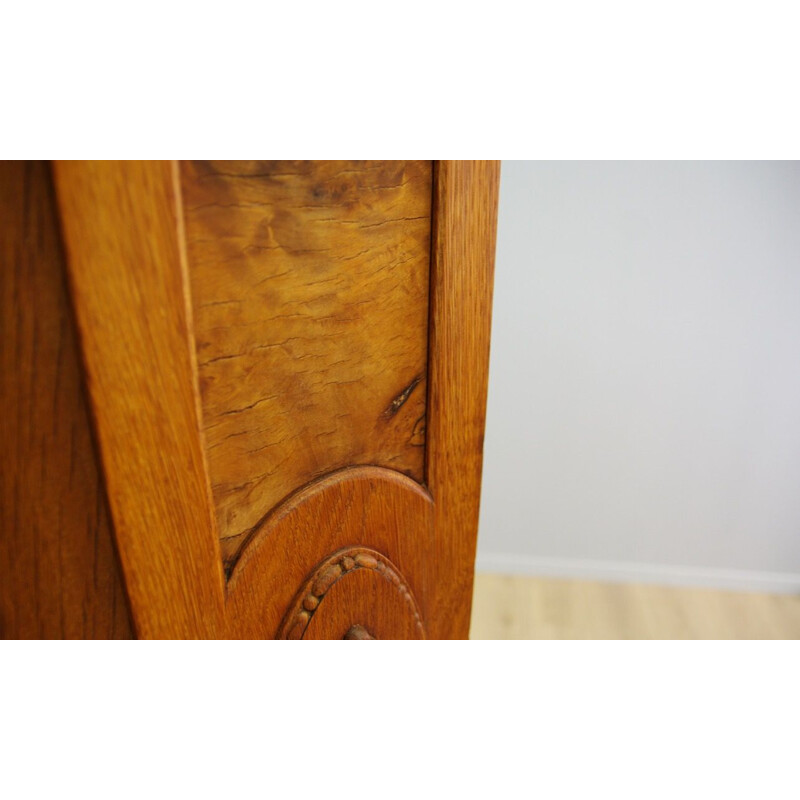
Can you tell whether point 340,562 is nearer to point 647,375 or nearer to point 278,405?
point 278,405

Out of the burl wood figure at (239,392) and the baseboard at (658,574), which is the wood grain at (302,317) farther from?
the baseboard at (658,574)

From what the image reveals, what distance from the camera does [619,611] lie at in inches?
78.7

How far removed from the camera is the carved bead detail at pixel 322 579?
0.48 meters

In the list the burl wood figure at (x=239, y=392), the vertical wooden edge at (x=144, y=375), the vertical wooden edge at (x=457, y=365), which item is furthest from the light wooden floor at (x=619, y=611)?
the vertical wooden edge at (x=144, y=375)

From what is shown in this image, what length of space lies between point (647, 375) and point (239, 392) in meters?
1.74

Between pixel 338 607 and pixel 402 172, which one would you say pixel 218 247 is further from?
pixel 338 607

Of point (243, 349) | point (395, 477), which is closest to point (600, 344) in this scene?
point (395, 477)

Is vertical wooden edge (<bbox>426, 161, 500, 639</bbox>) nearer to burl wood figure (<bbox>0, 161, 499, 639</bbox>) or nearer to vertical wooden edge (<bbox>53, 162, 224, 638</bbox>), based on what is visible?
burl wood figure (<bbox>0, 161, 499, 639</bbox>)

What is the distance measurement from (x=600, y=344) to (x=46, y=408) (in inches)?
70.2

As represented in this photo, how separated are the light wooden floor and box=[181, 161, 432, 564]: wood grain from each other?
1521 mm

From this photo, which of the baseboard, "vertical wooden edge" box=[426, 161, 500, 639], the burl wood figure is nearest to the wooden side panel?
the burl wood figure

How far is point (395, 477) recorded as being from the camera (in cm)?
54

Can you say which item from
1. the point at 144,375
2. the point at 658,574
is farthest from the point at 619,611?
the point at 144,375

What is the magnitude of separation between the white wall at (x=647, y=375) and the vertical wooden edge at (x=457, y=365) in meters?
1.35
